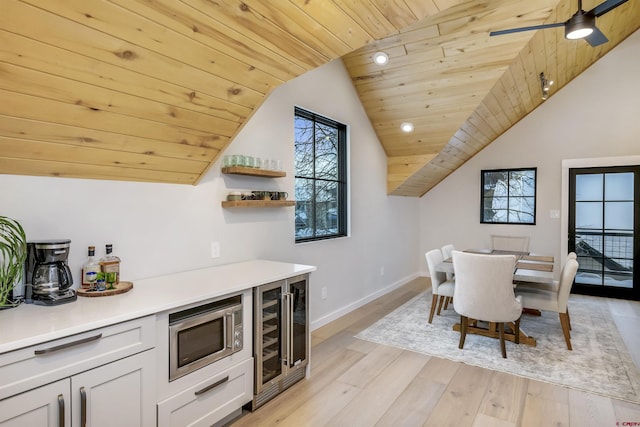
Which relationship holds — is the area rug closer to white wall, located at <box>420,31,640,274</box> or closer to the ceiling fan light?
white wall, located at <box>420,31,640,274</box>

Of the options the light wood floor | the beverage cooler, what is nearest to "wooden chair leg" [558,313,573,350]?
the light wood floor

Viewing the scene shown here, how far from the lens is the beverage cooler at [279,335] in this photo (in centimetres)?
226

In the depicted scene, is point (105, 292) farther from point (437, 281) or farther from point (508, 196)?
point (508, 196)

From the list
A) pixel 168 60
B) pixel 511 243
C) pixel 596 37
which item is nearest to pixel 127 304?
pixel 168 60

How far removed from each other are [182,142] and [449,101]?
2988 mm

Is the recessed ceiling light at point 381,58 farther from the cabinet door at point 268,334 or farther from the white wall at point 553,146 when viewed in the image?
the cabinet door at point 268,334

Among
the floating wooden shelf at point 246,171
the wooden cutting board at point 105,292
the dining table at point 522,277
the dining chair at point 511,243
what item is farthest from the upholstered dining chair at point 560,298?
the wooden cutting board at point 105,292

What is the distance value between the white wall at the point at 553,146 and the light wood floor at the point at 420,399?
3.70 meters

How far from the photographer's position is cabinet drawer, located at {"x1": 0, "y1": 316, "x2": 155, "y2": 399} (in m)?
1.26

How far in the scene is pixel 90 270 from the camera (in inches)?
75.7

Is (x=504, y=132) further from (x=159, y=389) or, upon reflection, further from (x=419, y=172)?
(x=159, y=389)

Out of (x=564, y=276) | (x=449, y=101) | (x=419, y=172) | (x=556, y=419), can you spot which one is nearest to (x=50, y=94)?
(x=556, y=419)

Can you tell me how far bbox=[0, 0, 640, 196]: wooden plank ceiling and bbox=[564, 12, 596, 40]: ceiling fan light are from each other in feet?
2.02

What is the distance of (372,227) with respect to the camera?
495cm
